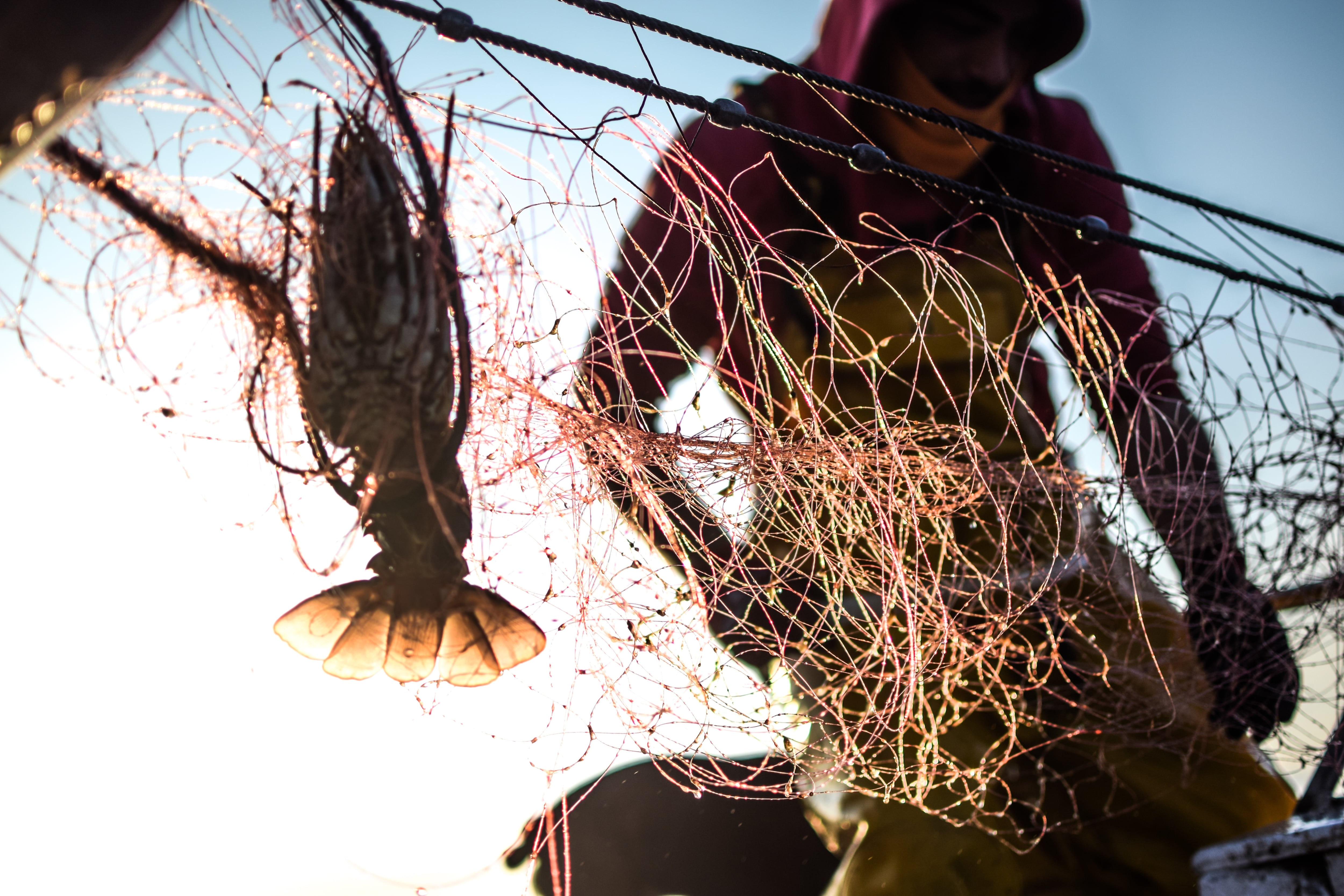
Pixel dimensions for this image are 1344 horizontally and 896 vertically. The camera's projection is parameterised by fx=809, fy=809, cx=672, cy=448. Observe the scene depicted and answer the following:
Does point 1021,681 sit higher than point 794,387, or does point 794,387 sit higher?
point 794,387

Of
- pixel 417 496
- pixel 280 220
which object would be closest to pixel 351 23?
pixel 280 220

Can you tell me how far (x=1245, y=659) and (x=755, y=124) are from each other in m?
0.88

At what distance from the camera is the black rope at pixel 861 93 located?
0.47 metres

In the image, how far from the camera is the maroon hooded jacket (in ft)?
2.97

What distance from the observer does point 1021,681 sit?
3.00ft

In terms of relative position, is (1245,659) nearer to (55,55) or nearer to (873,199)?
(873,199)

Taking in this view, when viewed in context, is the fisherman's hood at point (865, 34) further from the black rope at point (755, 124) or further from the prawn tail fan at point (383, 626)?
the prawn tail fan at point (383, 626)

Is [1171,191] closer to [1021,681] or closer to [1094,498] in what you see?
[1094,498]

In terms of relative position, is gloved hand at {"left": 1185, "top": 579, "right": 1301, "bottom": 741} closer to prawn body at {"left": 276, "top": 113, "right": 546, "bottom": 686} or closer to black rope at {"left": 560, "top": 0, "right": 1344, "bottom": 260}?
black rope at {"left": 560, "top": 0, "right": 1344, "bottom": 260}

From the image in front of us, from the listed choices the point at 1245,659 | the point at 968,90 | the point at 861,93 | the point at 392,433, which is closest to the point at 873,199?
the point at 968,90

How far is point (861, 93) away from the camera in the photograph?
540 millimetres

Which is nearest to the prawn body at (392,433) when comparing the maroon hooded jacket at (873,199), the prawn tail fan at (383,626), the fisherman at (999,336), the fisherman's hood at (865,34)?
the prawn tail fan at (383,626)

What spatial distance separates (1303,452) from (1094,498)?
230 mm

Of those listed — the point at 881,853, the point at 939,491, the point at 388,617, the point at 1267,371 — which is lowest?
the point at 881,853
